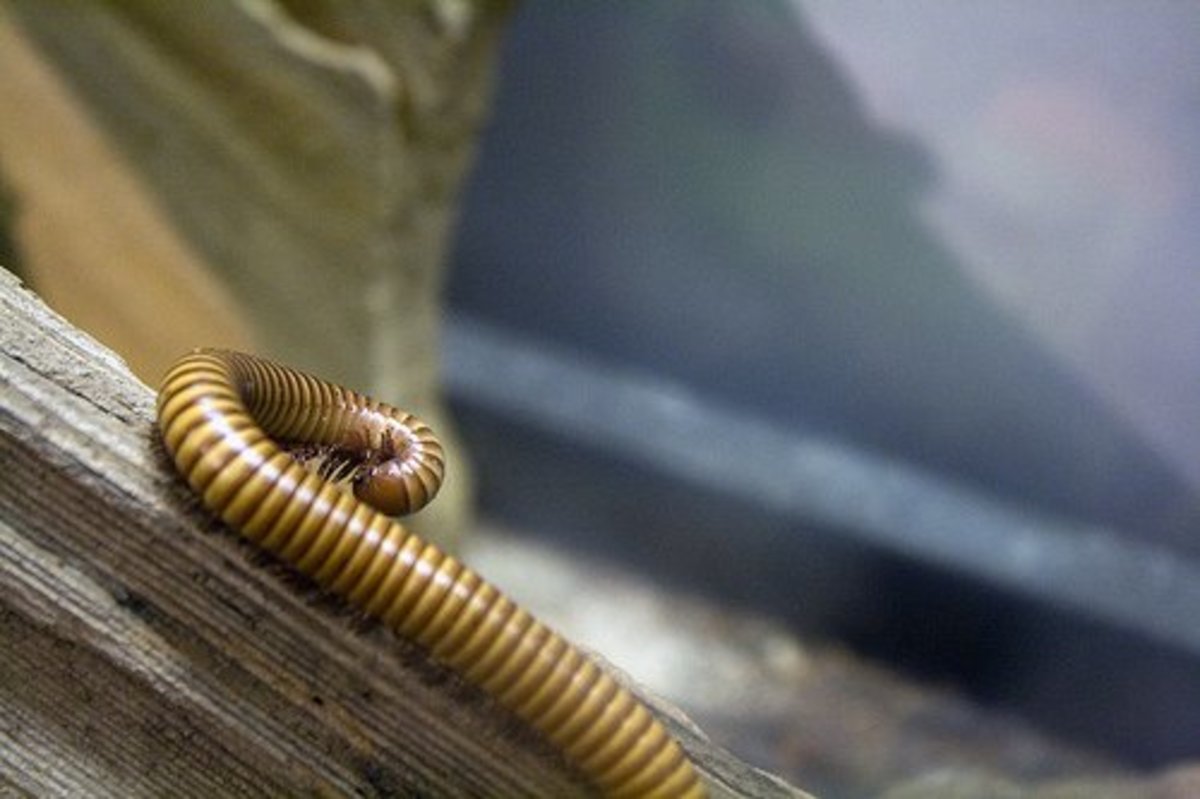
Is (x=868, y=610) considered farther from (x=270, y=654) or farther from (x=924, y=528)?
(x=270, y=654)

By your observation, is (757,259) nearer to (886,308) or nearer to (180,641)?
(886,308)

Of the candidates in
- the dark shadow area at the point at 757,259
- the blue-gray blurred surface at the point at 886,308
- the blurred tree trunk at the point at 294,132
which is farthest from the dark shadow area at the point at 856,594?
the blurred tree trunk at the point at 294,132

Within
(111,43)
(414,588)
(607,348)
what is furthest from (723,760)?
(607,348)

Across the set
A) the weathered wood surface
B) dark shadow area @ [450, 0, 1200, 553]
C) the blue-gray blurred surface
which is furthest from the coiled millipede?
dark shadow area @ [450, 0, 1200, 553]

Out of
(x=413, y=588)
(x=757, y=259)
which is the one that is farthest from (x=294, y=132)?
(x=413, y=588)

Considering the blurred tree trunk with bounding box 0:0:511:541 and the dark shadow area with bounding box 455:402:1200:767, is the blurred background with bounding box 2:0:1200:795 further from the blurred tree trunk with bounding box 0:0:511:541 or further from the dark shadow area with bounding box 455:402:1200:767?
the blurred tree trunk with bounding box 0:0:511:541

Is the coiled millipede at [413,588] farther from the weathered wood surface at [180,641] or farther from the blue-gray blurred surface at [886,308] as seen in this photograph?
the blue-gray blurred surface at [886,308]

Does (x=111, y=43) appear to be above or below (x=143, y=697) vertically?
above
